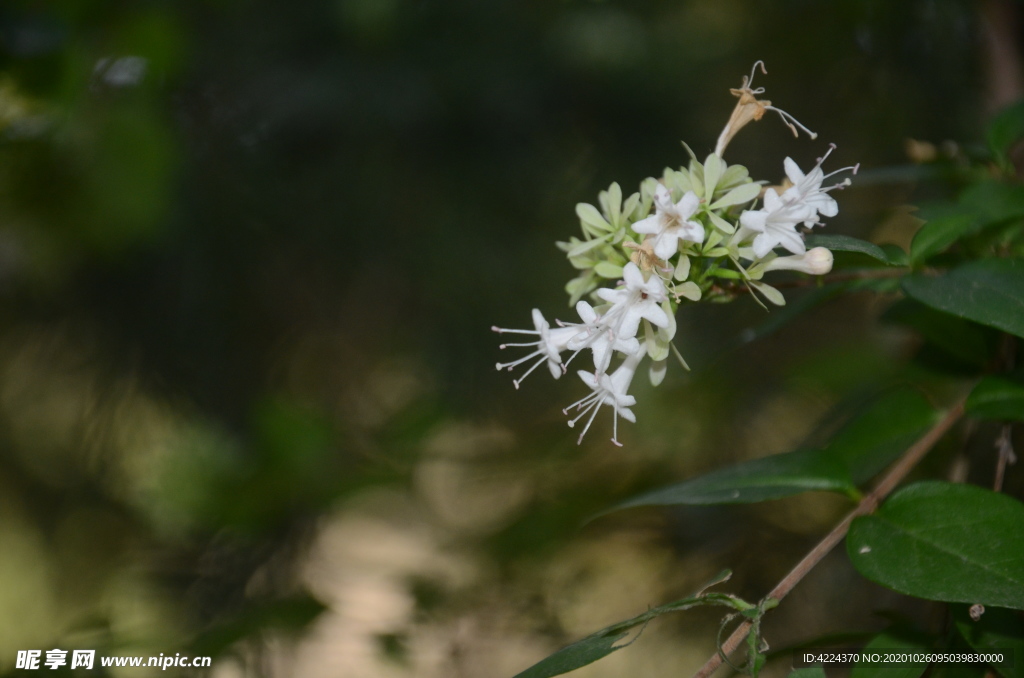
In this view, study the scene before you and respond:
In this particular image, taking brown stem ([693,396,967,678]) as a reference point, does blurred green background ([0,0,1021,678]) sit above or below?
above

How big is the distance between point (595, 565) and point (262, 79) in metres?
1.34

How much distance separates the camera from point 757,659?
0.57 meters

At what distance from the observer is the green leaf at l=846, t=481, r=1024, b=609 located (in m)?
0.59

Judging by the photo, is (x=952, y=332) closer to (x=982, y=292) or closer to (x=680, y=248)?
(x=982, y=292)

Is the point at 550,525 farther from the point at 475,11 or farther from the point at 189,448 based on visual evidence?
the point at 475,11

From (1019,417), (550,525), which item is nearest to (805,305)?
(1019,417)

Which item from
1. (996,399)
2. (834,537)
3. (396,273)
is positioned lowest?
(834,537)

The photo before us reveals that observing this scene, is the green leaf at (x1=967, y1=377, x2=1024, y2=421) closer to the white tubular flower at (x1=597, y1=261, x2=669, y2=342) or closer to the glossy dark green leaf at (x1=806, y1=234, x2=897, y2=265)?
the glossy dark green leaf at (x1=806, y1=234, x2=897, y2=265)

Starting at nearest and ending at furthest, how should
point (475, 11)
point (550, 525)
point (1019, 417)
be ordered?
1. point (1019, 417)
2. point (550, 525)
3. point (475, 11)

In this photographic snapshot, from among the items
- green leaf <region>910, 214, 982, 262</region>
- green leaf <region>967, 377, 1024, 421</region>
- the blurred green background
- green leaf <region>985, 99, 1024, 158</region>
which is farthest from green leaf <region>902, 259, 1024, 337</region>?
the blurred green background

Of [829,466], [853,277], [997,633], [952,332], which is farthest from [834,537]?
[952,332]

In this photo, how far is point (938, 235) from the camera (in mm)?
719

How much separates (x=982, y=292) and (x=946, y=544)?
0.79 ft

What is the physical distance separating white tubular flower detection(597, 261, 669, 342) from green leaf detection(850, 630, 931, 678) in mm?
430
